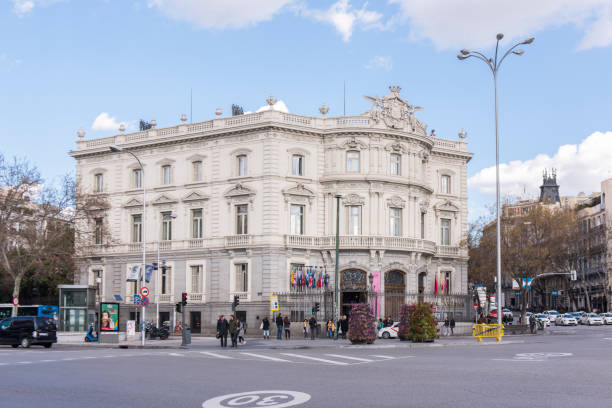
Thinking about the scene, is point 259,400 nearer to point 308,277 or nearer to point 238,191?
point 308,277

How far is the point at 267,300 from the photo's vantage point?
53.8m

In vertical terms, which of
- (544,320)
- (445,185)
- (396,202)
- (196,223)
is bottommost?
(544,320)

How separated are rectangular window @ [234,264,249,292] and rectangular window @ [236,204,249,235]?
239 centimetres

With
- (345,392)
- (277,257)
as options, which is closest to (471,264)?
(277,257)

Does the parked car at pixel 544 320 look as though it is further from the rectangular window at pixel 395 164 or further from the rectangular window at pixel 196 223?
the rectangular window at pixel 196 223

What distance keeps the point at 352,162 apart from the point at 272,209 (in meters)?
6.88

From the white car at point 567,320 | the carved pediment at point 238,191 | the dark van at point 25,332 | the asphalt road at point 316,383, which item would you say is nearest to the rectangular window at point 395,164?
the carved pediment at point 238,191

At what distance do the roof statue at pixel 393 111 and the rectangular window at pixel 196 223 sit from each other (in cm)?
1425

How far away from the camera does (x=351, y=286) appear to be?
2176 inches

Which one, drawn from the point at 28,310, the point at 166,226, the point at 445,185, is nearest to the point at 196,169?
the point at 166,226

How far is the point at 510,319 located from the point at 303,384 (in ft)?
200

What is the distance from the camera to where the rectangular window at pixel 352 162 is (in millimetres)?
56375

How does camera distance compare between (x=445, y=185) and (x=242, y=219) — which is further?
(x=445, y=185)

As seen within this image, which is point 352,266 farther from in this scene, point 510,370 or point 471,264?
point 510,370
